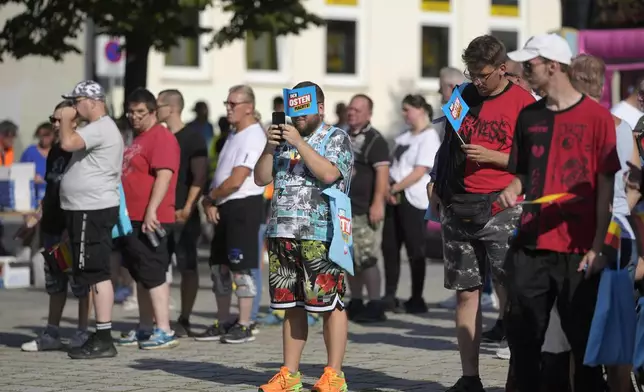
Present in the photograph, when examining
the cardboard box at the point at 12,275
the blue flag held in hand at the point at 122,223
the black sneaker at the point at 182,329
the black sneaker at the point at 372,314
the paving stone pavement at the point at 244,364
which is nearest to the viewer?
the paving stone pavement at the point at 244,364

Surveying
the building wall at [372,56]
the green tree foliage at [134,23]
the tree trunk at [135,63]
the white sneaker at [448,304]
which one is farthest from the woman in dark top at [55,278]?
the building wall at [372,56]

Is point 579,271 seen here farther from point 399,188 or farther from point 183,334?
point 399,188

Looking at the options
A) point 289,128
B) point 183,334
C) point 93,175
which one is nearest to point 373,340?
point 183,334

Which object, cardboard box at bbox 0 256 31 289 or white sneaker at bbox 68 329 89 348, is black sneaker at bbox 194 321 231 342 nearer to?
white sneaker at bbox 68 329 89 348

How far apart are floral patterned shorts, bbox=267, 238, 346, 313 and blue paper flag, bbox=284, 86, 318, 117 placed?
0.74 metres

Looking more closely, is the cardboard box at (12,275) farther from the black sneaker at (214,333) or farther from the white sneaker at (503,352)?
the white sneaker at (503,352)

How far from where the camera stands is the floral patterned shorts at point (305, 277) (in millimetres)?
8062

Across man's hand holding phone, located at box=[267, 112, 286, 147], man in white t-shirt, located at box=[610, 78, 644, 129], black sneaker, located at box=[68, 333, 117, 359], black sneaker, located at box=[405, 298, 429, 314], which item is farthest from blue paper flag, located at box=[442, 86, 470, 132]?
black sneaker, located at box=[405, 298, 429, 314]

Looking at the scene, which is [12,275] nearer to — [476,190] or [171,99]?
[171,99]

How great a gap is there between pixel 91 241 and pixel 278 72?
22.1 m

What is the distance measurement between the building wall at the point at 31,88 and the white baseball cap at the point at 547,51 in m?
24.1

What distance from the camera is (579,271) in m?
6.23

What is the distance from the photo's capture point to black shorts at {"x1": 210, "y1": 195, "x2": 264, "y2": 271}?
11.1 meters

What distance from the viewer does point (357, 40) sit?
33.3m
